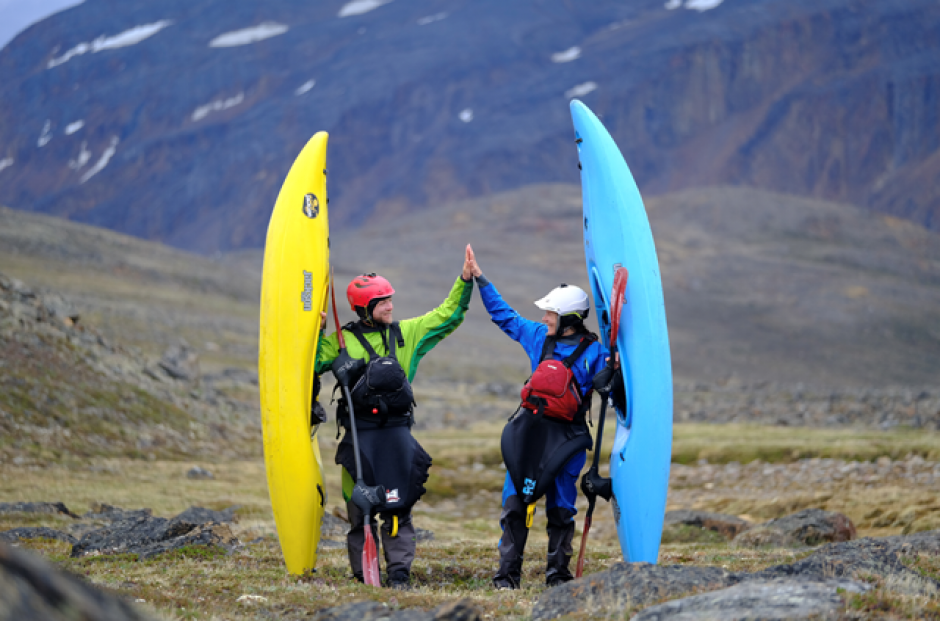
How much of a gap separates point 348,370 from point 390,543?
150 cm

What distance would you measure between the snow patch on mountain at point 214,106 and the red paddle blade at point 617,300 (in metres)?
163

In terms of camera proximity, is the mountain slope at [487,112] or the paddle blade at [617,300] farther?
the mountain slope at [487,112]

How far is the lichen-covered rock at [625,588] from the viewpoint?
5422 mm

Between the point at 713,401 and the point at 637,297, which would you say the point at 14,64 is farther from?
the point at 637,297

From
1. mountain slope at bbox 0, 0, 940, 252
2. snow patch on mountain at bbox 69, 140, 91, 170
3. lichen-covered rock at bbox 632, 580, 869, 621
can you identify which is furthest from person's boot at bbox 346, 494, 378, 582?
snow patch on mountain at bbox 69, 140, 91, 170

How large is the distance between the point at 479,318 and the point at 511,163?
7162cm

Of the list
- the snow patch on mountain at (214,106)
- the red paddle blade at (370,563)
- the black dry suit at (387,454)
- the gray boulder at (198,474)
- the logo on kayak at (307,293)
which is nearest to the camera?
the red paddle blade at (370,563)

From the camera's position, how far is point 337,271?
2953 inches

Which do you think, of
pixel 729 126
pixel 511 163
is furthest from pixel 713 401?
pixel 729 126

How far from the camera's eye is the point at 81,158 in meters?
159

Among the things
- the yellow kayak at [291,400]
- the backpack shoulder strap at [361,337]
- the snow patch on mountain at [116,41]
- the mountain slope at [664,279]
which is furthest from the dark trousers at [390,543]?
the snow patch on mountain at [116,41]

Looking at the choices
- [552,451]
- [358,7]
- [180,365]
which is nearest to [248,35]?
[358,7]

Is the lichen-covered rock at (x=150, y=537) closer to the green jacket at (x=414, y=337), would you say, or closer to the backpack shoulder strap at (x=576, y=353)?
the green jacket at (x=414, y=337)

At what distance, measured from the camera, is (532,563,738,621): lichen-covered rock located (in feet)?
17.8
